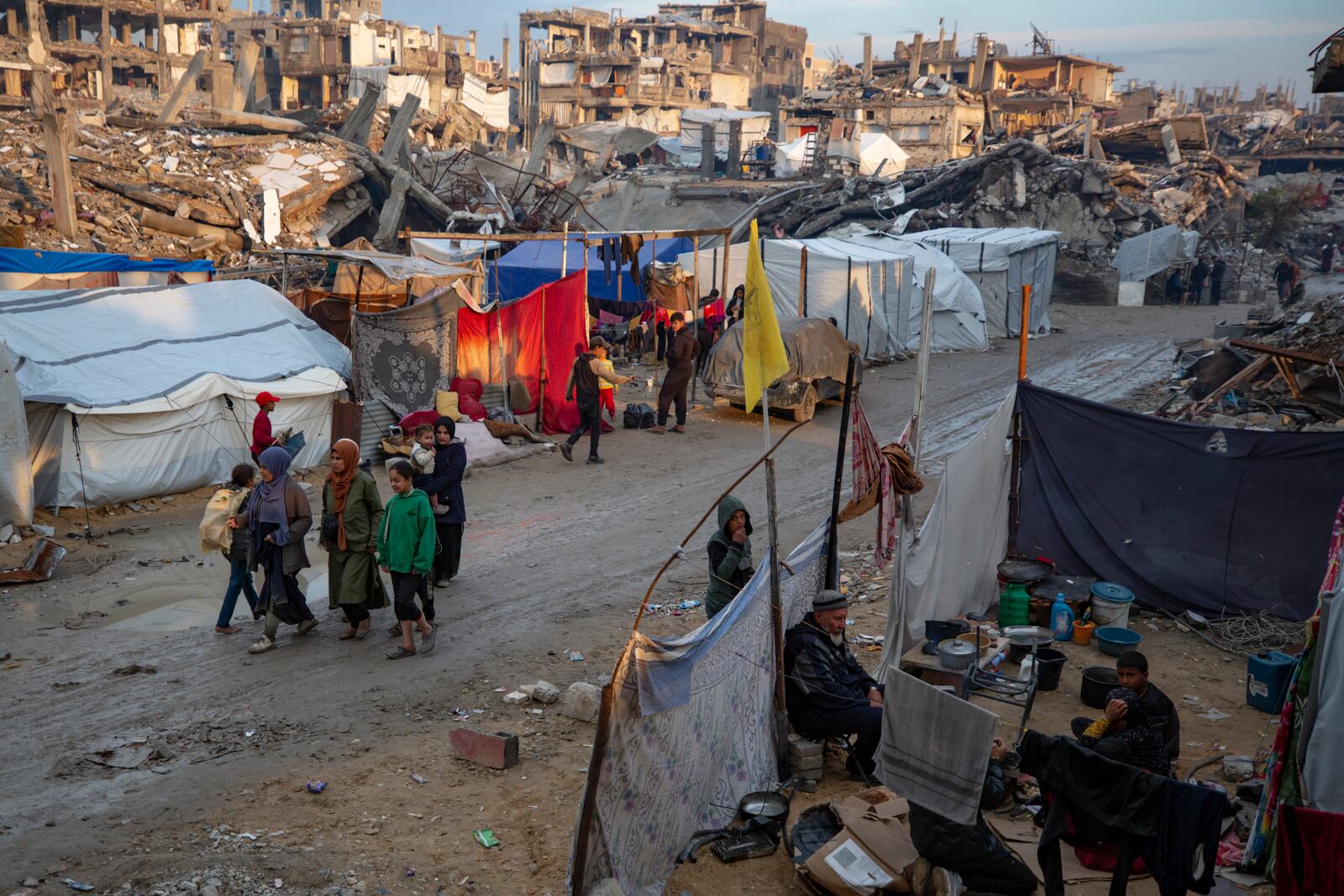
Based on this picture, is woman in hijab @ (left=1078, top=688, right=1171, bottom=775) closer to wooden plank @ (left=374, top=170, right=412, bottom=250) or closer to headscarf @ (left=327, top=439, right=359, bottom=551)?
headscarf @ (left=327, top=439, right=359, bottom=551)

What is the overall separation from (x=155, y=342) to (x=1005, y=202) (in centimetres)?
2681

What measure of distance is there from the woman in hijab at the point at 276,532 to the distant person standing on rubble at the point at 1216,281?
2910cm

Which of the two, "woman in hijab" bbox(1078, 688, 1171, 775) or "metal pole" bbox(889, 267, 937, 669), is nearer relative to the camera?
"woman in hijab" bbox(1078, 688, 1171, 775)

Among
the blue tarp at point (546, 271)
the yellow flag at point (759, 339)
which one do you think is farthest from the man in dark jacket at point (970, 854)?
the blue tarp at point (546, 271)

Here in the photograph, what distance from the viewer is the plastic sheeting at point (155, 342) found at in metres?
10.7

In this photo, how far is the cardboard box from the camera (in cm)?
457

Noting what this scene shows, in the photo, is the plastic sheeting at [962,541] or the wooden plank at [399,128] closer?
the plastic sheeting at [962,541]

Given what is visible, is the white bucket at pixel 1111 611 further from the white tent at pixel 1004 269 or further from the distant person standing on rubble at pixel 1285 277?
the distant person standing on rubble at pixel 1285 277

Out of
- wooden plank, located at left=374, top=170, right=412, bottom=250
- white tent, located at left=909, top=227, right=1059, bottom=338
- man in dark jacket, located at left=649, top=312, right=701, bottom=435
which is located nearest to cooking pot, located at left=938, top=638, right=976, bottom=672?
man in dark jacket, located at left=649, top=312, right=701, bottom=435

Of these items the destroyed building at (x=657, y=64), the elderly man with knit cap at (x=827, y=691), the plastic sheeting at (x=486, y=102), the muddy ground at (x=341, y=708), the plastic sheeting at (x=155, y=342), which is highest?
the destroyed building at (x=657, y=64)

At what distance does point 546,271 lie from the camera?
20.9 meters

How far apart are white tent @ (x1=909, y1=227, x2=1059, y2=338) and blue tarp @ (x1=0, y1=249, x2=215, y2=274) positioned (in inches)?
609

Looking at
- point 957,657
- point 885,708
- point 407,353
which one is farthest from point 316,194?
point 885,708

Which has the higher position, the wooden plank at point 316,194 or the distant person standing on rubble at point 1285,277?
the wooden plank at point 316,194
